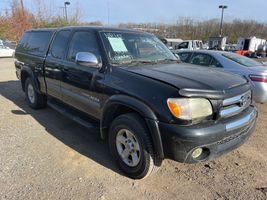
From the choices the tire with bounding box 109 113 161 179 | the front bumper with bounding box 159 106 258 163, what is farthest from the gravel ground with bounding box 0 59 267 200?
the front bumper with bounding box 159 106 258 163

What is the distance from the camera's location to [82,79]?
12.7ft

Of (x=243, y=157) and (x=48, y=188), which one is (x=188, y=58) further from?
(x=48, y=188)

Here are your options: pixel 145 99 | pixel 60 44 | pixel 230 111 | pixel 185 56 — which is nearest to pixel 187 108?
pixel 145 99

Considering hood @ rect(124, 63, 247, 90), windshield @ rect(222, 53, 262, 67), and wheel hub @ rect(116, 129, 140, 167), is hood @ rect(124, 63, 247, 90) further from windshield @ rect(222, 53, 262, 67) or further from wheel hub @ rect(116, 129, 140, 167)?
windshield @ rect(222, 53, 262, 67)

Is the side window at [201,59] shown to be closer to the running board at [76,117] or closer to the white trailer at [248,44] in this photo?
the running board at [76,117]

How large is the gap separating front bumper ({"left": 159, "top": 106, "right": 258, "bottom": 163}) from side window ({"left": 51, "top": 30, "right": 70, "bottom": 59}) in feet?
8.78

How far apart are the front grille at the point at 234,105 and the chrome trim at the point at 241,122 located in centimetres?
11

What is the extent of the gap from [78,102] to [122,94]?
125 cm

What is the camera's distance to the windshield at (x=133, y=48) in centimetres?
361

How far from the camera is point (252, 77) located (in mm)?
5703

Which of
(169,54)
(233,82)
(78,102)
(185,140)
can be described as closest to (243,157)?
(233,82)

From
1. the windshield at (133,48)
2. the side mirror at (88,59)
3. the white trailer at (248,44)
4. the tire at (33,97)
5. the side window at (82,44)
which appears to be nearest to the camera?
the side mirror at (88,59)

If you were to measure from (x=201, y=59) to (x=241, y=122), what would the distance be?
4147 mm

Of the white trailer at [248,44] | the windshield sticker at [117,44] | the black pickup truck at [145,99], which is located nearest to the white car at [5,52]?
the black pickup truck at [145,99]
